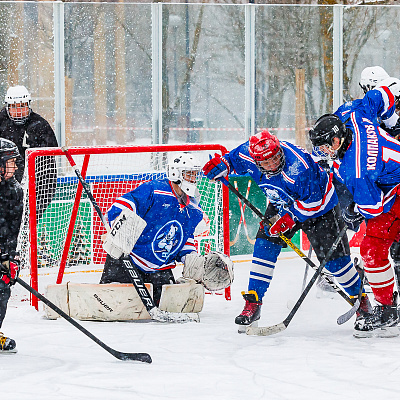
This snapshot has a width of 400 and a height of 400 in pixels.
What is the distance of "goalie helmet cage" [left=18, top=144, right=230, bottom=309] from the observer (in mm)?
5730

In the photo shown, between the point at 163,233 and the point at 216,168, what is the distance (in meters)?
0.44

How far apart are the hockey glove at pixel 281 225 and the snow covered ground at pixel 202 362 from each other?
495mm

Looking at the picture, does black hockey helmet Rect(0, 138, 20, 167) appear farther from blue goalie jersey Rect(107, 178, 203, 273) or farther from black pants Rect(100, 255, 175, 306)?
black pants Rect(100, 255, 175, 306)

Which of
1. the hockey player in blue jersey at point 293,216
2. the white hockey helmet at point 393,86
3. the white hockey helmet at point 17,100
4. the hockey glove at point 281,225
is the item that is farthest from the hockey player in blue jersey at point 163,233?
the white hockey helmet at point 17,100

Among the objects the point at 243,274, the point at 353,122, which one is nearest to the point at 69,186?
the point at 243,274

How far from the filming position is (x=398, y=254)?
443 cm

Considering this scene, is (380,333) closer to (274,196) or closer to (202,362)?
(274,196)

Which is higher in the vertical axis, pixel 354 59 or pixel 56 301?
pixel 354 59

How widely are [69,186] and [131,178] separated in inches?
19.2

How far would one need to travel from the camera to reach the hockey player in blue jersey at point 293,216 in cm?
441

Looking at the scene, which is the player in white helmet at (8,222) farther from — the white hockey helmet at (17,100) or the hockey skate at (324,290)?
the hockey skate at (324,290)

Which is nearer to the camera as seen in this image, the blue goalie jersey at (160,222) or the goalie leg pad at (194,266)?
the blue goalie jersey at (160,222)

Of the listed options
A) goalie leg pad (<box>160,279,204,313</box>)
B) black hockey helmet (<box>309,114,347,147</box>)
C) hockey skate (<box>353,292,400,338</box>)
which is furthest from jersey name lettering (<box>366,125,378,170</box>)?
goalie leg pad (<box>160,279,204,313</box>)

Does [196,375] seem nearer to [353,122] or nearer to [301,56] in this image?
[353,122]
